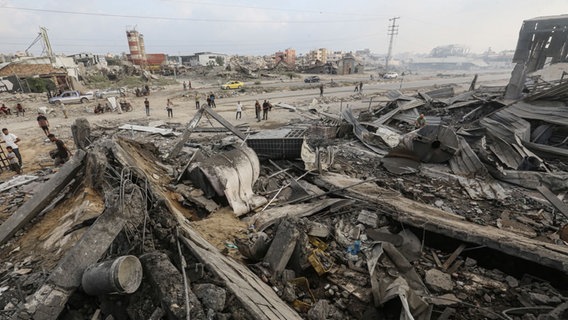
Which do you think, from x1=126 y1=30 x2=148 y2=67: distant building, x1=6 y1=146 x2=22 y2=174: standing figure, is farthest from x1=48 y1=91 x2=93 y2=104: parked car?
x1=126 y1=30 x2=148 y2=67: distant building

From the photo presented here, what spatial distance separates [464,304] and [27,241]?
6598 millimetres

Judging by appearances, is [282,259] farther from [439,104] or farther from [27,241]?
[439,104]

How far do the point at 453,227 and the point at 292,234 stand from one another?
278 centimetres

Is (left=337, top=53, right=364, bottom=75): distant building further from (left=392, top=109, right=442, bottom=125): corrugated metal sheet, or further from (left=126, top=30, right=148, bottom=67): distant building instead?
(left=392, top=109, right=442, bottom=125): corrugated metal sheet

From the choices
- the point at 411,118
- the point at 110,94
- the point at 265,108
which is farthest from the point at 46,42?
the point at 411,118

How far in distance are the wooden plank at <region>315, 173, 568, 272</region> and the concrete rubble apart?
28 millimetres

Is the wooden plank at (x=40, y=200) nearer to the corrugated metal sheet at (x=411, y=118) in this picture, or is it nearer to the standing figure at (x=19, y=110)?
the corrugated metal sheet at (x=411, y=118)

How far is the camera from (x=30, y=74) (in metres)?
25.8

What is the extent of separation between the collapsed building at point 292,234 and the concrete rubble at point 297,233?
23 mm

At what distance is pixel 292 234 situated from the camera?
153 inches

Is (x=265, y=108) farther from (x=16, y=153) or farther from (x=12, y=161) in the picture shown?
(x=12, y=161)

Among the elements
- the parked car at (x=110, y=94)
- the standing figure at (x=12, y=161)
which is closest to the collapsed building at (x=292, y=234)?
the standing figure at (x=12, y=161)

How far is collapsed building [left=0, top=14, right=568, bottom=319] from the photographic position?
101 inches

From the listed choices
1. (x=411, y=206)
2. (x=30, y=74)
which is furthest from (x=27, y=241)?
(x=30, y=74)
